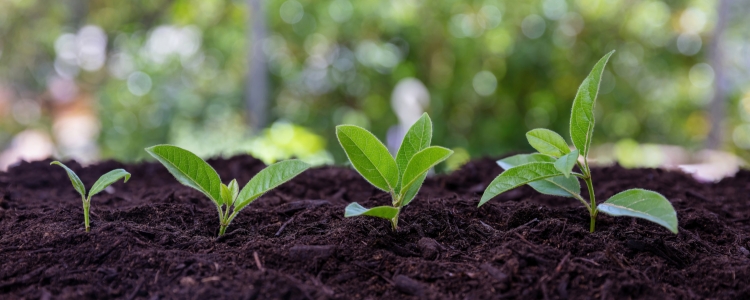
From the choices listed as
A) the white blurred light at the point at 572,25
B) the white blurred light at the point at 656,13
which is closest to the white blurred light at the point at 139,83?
the white blurred light at the point at 572,25

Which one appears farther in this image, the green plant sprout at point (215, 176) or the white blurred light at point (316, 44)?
the white blurred light at point (316, 44)

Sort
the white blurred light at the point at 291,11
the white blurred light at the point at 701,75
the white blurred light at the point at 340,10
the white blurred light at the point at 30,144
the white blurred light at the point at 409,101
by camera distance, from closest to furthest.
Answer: the white blurred light at the point at 409,101 < the white blurred light at the point at 340,10 < the white blurred light at the point at 291,11 < the white blurred light at the point at 701,75 < the white blurred light at the point at 30,144

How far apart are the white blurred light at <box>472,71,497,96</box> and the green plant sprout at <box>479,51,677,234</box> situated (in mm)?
4463

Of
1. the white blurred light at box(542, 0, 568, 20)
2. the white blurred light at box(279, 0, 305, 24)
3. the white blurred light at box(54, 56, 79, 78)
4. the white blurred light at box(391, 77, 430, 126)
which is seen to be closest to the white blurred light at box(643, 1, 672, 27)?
the white blurred light at box(542, 0, 568, 20)

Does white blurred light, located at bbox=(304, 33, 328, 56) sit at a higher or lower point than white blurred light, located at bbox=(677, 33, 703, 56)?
higher

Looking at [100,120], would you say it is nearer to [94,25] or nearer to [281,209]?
[94,25]

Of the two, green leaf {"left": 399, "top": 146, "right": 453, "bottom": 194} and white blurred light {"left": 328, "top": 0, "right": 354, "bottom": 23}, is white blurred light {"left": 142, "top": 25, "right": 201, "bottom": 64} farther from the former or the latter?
green leaf {"left": 399, "top": 146, "right": 453, "bottom": 194}

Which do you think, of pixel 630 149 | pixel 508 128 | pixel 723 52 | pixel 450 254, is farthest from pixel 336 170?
pixel 723 52

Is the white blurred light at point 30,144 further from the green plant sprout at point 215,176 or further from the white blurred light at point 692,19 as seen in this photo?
the white blurred light at point 692,19

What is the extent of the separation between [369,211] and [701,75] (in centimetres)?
656

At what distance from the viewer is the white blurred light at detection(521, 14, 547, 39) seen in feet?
18.3

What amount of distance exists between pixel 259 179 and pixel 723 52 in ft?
19.2

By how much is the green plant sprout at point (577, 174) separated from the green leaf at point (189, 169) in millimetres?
549

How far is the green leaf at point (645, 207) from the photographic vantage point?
37.7 inches
